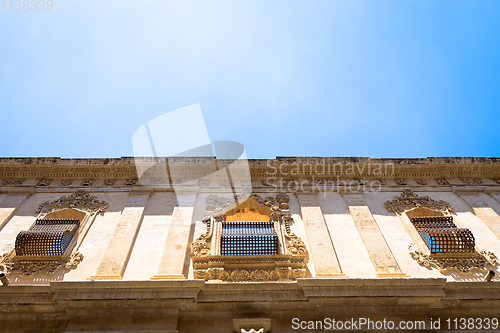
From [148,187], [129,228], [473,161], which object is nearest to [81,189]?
[148,187]

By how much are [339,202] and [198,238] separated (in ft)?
17.1

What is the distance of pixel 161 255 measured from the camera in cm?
998

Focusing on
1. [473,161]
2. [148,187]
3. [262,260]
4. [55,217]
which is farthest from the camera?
[473,161]

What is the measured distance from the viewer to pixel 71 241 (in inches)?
412

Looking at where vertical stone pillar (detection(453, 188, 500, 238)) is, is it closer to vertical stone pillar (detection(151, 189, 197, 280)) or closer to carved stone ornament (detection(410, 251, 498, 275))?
carved stone ornament (detection(410, 251, 498, 275))

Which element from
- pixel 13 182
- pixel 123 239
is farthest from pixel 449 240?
pixel 13 182

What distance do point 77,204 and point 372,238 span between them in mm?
10030

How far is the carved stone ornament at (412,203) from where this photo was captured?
12.1 metres

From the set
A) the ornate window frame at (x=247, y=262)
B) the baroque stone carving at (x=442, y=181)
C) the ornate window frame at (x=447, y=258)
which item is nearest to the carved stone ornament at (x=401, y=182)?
the baroque stone carving at (x=442, y=181)

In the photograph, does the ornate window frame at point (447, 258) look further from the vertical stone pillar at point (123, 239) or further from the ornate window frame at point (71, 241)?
the ornate window frame at point (71, 241)

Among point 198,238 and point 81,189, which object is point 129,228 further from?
point 81,189

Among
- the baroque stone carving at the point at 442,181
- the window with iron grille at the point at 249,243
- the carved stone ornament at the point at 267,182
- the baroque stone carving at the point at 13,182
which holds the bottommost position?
the window with iron grille at the point at 249,243

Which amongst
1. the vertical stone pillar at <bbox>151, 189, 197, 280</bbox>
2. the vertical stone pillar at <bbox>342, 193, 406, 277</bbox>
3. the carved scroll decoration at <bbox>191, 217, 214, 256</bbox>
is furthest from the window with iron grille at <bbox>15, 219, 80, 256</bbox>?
the vertical stone pillar at <bbox>342, 193, 406, 277</bbox>

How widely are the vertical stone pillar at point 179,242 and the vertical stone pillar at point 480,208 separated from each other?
984 cm
